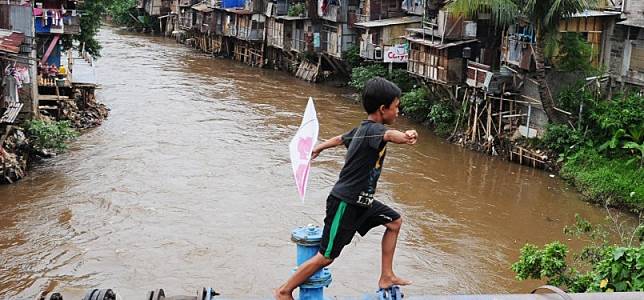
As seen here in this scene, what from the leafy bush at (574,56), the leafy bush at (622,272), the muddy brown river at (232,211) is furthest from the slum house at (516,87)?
the leafy bush at (622,272)

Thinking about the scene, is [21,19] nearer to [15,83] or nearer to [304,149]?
[15,83]

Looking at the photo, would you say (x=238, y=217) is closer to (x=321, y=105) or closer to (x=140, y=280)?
(x=140, y=280)

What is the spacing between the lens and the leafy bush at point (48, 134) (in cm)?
1777

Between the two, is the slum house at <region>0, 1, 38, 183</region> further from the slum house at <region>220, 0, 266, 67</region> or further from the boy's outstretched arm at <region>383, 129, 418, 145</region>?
the slum house at <region>220, 0, 266, 67</region>

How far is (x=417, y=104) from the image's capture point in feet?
76.1

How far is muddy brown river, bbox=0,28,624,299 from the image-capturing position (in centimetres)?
1236

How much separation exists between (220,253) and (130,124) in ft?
35.0

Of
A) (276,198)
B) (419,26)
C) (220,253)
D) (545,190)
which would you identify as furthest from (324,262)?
(419,26)

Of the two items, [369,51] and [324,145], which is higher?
[324,145]

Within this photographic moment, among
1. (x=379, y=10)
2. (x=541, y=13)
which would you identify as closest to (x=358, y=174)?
(x=541, y=13)

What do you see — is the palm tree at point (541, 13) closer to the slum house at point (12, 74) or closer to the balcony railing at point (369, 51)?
the balcony railing at point (369, 51)

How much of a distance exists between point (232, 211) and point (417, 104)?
944 cm

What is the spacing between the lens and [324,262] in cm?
355

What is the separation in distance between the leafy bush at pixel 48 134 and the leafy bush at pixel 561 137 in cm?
1171
